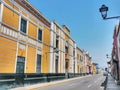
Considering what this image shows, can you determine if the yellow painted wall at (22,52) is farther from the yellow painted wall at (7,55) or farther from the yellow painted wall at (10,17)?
the yellow painted wall at (10,17)

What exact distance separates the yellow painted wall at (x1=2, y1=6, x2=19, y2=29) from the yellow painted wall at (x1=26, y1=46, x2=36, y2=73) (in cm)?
407

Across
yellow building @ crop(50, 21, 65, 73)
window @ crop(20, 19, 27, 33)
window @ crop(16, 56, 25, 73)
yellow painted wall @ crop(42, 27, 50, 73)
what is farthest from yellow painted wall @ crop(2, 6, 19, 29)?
yellow building @ crop(50, 21, 65, 73)

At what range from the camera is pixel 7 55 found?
54.5 feet

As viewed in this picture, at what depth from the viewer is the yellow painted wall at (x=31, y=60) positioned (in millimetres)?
20578

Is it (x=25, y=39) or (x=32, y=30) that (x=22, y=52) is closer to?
(x=25, y=39)

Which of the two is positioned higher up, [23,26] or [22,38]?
[23,26]

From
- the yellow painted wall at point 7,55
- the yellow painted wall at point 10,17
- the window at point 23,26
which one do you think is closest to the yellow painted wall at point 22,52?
the yellow painted wall at point 7,55

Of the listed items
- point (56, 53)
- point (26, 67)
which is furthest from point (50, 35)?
point (26, 67)

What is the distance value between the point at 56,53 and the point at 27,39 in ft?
37.9

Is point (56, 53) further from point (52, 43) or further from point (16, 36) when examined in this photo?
point (16, 36)

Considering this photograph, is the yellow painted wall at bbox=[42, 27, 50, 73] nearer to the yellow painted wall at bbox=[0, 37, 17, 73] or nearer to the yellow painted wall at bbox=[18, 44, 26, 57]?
the yellow painted wall at bbox=[18, 44, 26, 57]

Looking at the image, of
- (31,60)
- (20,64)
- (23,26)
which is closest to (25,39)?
(23,26)

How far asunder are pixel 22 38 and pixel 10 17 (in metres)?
3.11

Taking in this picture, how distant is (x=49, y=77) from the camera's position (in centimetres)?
2555
